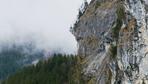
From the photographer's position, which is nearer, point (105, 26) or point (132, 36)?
point (132, 36)

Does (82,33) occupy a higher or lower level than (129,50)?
higher

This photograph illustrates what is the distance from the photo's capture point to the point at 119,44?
7969 centimetres

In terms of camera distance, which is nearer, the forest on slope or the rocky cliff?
the rocky cliff

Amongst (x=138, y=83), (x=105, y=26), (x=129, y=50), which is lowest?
(x=138, y=83)

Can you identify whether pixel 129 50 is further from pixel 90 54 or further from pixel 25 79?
pixel 25 79

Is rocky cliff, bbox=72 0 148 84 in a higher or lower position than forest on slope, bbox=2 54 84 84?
lower

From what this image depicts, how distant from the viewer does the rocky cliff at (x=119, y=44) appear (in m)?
77.6

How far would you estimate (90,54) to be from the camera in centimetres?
9162

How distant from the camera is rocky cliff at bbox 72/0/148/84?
77.6 m

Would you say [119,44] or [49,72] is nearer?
[119,44]

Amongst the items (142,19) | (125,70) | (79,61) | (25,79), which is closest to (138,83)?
(125,70)

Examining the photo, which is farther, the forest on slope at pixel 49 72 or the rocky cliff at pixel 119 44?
the forest on slope at pixel 49 72

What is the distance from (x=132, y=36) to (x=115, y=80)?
24.2 ft

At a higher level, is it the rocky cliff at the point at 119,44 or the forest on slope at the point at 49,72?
the forest on slope at the point at 49,72
